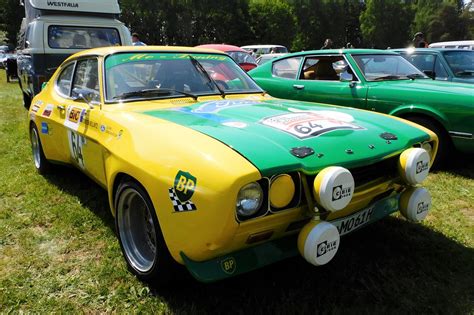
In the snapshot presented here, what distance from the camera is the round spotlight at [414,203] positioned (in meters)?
2.70

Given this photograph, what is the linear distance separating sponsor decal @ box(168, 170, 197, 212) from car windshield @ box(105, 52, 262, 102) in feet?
4.42

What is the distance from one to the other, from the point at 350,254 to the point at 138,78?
2.10 m

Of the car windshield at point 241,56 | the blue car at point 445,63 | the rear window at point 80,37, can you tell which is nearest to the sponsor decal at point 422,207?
the blue car at point 445,63

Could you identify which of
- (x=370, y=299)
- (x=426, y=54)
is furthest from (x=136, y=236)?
(x=426, y=54)

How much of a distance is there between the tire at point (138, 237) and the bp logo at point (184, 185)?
1.22 feet

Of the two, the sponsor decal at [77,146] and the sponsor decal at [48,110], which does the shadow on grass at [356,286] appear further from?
the sponsor decal at [48,110]

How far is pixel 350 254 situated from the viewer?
304 cm

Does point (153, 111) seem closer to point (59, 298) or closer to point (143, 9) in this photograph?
point (59, 298)

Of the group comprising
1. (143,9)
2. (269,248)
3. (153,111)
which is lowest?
(143,9)

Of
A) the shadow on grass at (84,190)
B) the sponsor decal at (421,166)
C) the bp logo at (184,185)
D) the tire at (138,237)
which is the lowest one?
the shadow on grass at (84,190)

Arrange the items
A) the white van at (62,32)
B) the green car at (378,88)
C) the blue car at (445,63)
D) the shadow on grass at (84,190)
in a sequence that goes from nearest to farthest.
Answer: the shadow on grass at (84,190), the green car at (378,88), the blue car at (445,63), the white van at (62,32)

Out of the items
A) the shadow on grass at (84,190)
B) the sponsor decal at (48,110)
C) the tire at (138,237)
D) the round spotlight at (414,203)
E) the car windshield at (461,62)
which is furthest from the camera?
the car windshield at (461,62)

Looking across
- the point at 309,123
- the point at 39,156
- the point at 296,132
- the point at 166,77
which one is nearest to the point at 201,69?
the point at 166,77

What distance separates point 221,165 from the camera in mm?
2008
